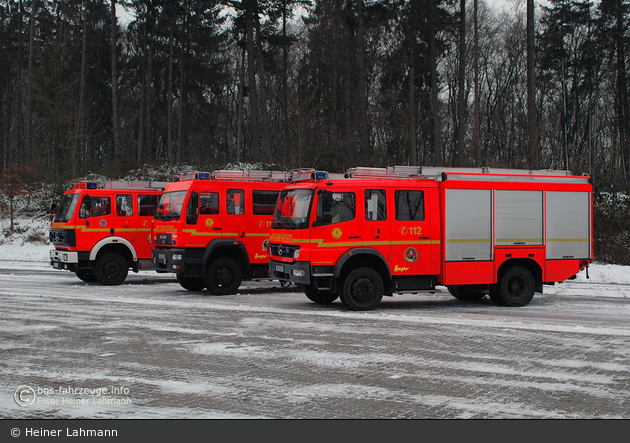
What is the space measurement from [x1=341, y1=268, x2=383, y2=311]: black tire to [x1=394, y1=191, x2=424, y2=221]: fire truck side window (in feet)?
Answer: 4.21

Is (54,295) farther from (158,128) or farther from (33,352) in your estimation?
(158,128)

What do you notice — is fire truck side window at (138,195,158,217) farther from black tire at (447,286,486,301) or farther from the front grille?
black tire at (447,286,486,301)

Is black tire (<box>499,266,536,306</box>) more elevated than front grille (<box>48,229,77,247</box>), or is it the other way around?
front grille (<box>48,229,77,247</box>)

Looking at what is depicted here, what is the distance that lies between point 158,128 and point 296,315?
121 ft

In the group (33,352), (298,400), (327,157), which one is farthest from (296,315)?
(327,157)

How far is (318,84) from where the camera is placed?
3638 centimetres

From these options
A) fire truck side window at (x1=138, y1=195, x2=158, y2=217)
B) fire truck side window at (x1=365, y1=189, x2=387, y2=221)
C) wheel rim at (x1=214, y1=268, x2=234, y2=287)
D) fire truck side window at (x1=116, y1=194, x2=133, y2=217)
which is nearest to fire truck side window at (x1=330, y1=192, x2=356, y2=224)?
fire truck side window at (x1=365, y1=189, x2=387, y2=221)

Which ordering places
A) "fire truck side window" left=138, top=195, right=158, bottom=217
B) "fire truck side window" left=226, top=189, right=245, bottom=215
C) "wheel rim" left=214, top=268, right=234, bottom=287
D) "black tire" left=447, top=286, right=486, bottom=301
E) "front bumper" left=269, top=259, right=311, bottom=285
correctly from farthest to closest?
"fire truck side window" left=138, top=195, right=158, bottom=217
"fire truck side window" left=226, top=189, right=245, bottom=215
"wheel rim" left=214, top=268, right=234, bottom=287
"black tire" left=447, top=286, right=486, bottom=301
"front bumper" left=269, top=259, right=311, bottom=285

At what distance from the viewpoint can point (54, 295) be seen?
1476cm

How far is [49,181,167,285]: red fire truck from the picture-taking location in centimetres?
1716

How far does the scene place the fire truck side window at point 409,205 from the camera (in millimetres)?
12578

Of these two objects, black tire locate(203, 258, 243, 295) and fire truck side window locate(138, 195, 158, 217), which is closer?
black tire locate(203, 258, 243, 295)

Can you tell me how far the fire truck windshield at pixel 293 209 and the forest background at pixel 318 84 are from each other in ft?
49.4

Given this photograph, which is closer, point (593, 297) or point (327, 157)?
point (593, 297)
